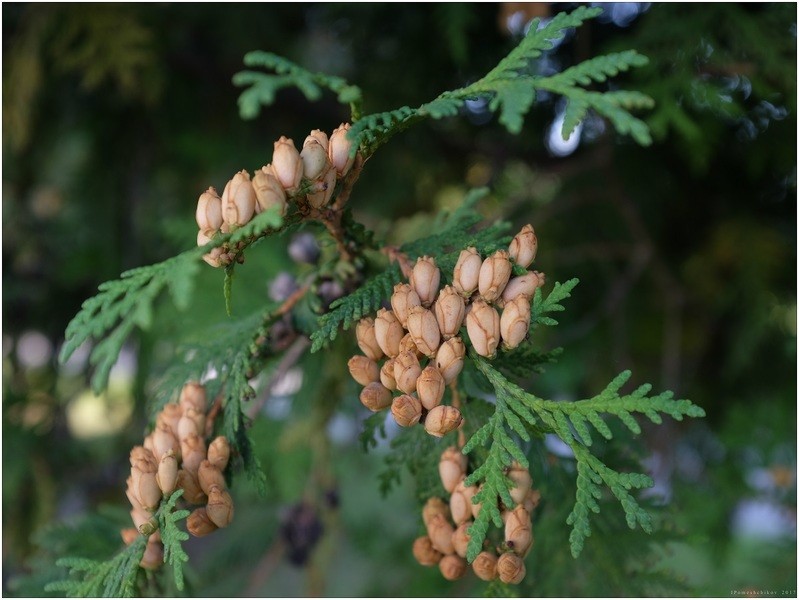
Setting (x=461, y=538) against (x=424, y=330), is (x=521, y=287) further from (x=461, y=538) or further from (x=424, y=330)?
(x=461, y=538)

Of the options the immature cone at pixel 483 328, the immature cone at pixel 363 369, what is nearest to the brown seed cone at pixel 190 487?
the immature cone at pixel 363 369

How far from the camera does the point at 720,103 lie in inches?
39.8

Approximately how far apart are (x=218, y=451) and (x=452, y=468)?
201mm

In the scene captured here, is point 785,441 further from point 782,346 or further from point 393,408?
point 393,408

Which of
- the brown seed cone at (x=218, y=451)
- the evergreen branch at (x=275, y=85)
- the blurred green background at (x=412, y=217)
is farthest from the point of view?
the blurred green background at (x=412, y=217)

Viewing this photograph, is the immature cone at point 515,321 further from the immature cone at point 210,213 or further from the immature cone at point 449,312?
the immature cone at point 210,213

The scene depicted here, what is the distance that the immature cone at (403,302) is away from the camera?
1.80ft

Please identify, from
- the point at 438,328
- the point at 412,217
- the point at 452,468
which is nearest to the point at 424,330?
the point at 438,328

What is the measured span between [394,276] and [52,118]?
57.7 inches

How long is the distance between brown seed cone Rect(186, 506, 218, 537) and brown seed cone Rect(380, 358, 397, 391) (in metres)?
0.19

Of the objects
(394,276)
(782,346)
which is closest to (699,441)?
(782,346)

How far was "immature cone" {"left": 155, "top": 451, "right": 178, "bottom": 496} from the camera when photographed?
58 cm

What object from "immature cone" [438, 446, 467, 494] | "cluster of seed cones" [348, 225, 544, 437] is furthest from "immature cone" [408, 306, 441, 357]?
"immature cone" [438, 446, 467, 494]

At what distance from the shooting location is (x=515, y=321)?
521 millimetres
